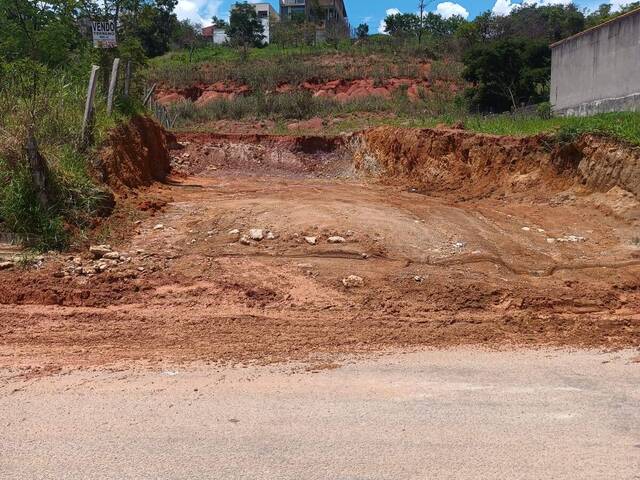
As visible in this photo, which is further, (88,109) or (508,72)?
(508,72)

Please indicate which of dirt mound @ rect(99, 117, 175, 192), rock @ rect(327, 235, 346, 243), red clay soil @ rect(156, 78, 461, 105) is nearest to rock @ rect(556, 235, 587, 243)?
rock @ rect(327, 235, 346, 243)

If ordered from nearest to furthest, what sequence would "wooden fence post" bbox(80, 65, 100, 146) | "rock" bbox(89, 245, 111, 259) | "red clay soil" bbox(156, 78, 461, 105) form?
1. "rock" bbox(89, 245, 111, 259)
2. "wooden fence post" bbox(80, 65, 100, 146)
3. "red clay soil" bbox(156, 78, 461, 105)

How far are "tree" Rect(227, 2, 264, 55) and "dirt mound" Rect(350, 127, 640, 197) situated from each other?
112ft

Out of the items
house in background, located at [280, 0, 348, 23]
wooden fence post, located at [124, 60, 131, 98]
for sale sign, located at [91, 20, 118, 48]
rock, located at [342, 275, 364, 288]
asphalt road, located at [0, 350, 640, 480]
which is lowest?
asphalt road, located at [0, 350, 640, 480]

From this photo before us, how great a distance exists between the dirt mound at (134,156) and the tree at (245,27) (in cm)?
3610

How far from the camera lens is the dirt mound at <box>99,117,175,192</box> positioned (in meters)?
11.0

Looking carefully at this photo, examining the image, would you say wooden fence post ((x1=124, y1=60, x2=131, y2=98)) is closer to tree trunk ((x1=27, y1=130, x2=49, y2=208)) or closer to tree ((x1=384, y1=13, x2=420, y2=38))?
tree trunk ((x1=27, y1=130, x2=49, y2=208))

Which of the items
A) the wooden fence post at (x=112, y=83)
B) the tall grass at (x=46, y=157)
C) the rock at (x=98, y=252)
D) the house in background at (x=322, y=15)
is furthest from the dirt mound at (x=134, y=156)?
the house in background at (x=322, y=15)

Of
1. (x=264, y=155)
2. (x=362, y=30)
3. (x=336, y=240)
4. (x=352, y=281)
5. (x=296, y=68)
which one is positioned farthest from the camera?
(x=362, y=30)

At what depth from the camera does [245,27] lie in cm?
5169

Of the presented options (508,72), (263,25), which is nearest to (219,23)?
(263,25)

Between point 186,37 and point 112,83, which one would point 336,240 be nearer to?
point 112,83

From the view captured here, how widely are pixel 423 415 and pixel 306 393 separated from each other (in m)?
0.88

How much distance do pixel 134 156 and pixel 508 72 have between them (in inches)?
788
